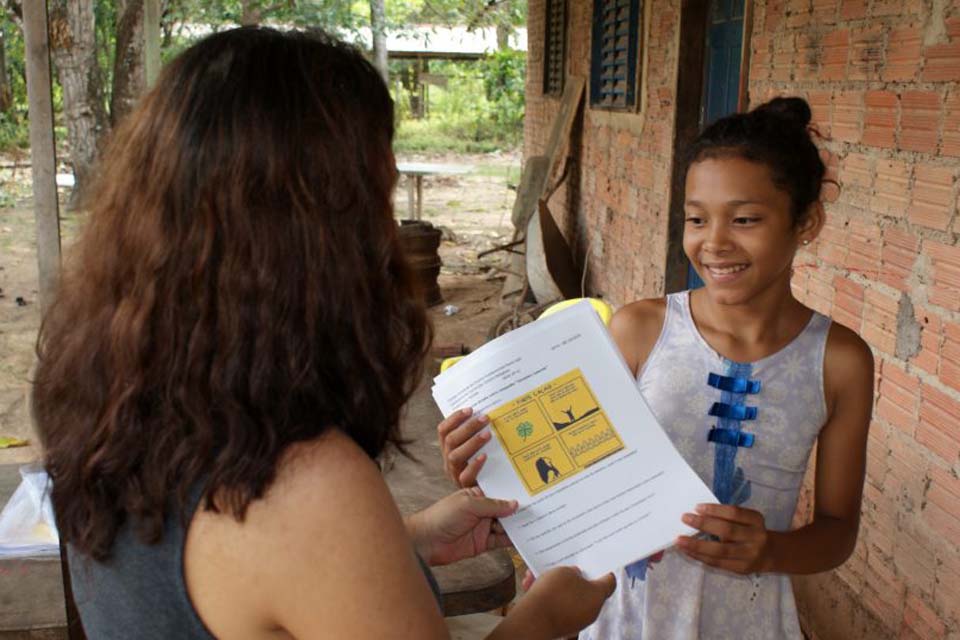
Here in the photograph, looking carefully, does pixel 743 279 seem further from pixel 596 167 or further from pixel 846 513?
pixel 596 167

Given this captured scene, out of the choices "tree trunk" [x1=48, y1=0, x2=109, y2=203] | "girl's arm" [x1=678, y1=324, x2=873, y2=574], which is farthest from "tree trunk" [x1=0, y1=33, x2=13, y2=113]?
"girl's arm" [x1=678, y1=324, x2=873, y2=574]

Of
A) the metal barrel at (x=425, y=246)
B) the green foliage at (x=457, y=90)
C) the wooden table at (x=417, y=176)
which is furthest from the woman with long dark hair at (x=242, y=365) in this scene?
the green foliage at (x=457, y=90)

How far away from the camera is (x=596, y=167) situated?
7086 millimetres

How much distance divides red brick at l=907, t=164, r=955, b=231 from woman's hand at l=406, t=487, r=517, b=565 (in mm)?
1449

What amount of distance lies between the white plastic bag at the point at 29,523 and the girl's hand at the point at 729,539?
4.11ft

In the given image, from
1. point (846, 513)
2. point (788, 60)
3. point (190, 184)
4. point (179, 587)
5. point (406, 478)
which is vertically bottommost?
point (406, 478)

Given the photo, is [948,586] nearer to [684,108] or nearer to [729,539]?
[729,539]

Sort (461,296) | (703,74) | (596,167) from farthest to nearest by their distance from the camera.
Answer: (461,296) → (596,167) → (703,74)

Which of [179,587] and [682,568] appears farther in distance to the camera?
[682,568]

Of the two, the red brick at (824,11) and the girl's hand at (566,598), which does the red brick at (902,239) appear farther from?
the girl's hand at (566,598)

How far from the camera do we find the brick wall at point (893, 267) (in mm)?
2398

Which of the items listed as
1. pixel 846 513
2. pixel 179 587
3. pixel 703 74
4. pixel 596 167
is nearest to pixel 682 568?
pixel 846 513

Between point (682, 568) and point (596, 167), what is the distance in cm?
→ 551

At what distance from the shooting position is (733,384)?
179 centimetres
